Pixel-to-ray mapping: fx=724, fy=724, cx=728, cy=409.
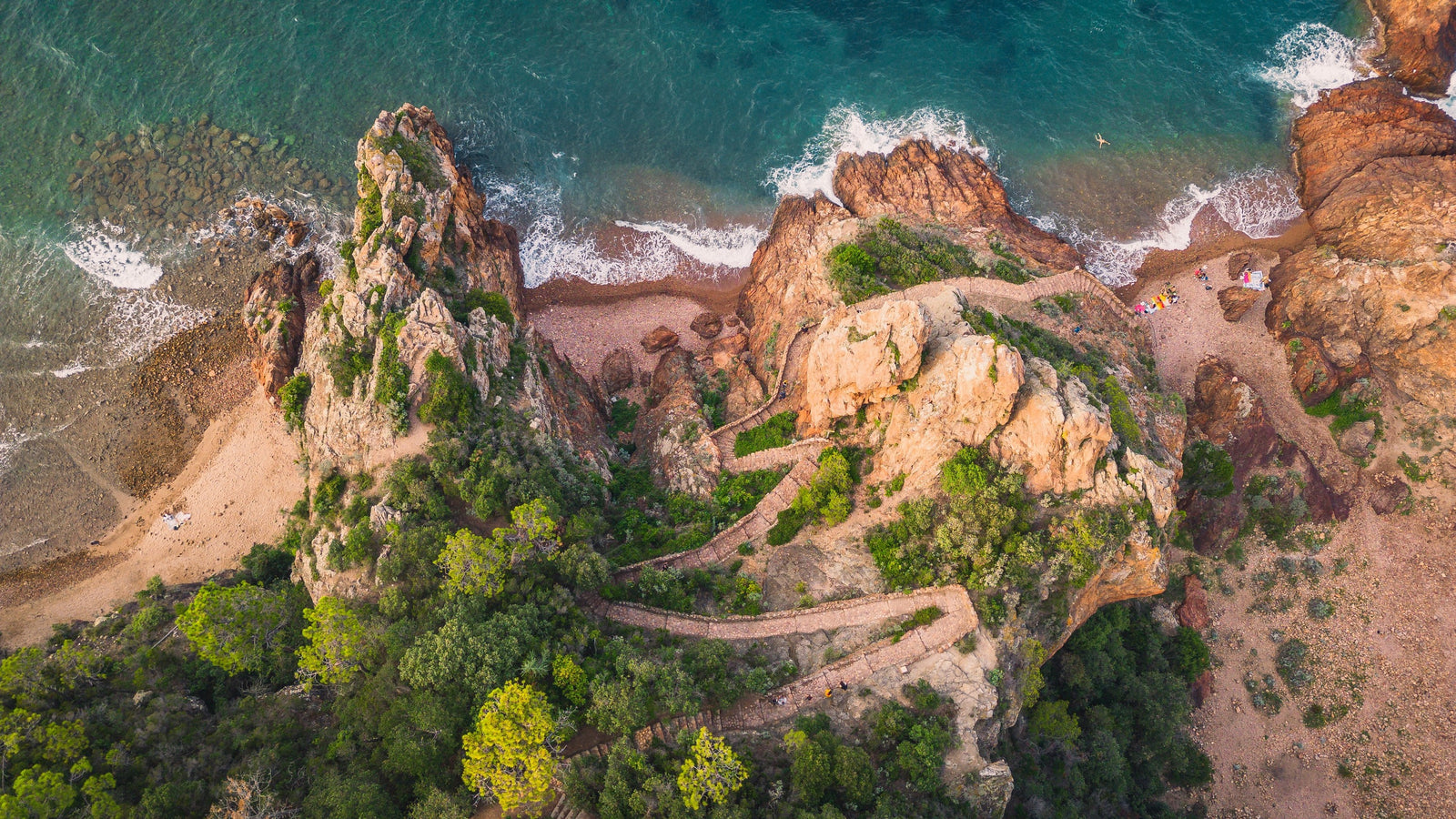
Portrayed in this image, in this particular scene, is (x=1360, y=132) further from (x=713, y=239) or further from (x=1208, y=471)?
(x=713, y=239)

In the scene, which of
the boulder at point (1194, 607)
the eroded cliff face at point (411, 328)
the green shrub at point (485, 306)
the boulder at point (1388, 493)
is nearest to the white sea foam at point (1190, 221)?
the boulder at point (1388, 493)

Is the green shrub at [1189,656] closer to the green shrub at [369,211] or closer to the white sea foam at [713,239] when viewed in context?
the white sea foam at [713,239]

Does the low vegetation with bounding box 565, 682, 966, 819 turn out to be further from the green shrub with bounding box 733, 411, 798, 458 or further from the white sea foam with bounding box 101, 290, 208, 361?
the white sea foam with bounding box 101, 290, 208, 361

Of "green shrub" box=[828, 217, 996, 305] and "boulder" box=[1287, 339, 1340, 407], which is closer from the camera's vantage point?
"green shrub" box=[828, 217, 996, 305]

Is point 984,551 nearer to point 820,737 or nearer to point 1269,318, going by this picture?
point 820,737

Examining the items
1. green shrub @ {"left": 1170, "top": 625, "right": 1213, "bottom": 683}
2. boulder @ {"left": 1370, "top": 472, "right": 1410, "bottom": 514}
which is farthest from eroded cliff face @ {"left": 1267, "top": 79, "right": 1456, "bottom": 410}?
green shrub @ {"left": 1170, "top": 625, "right": 1213, "bottom": 683}

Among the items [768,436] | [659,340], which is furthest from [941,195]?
[768,436]
